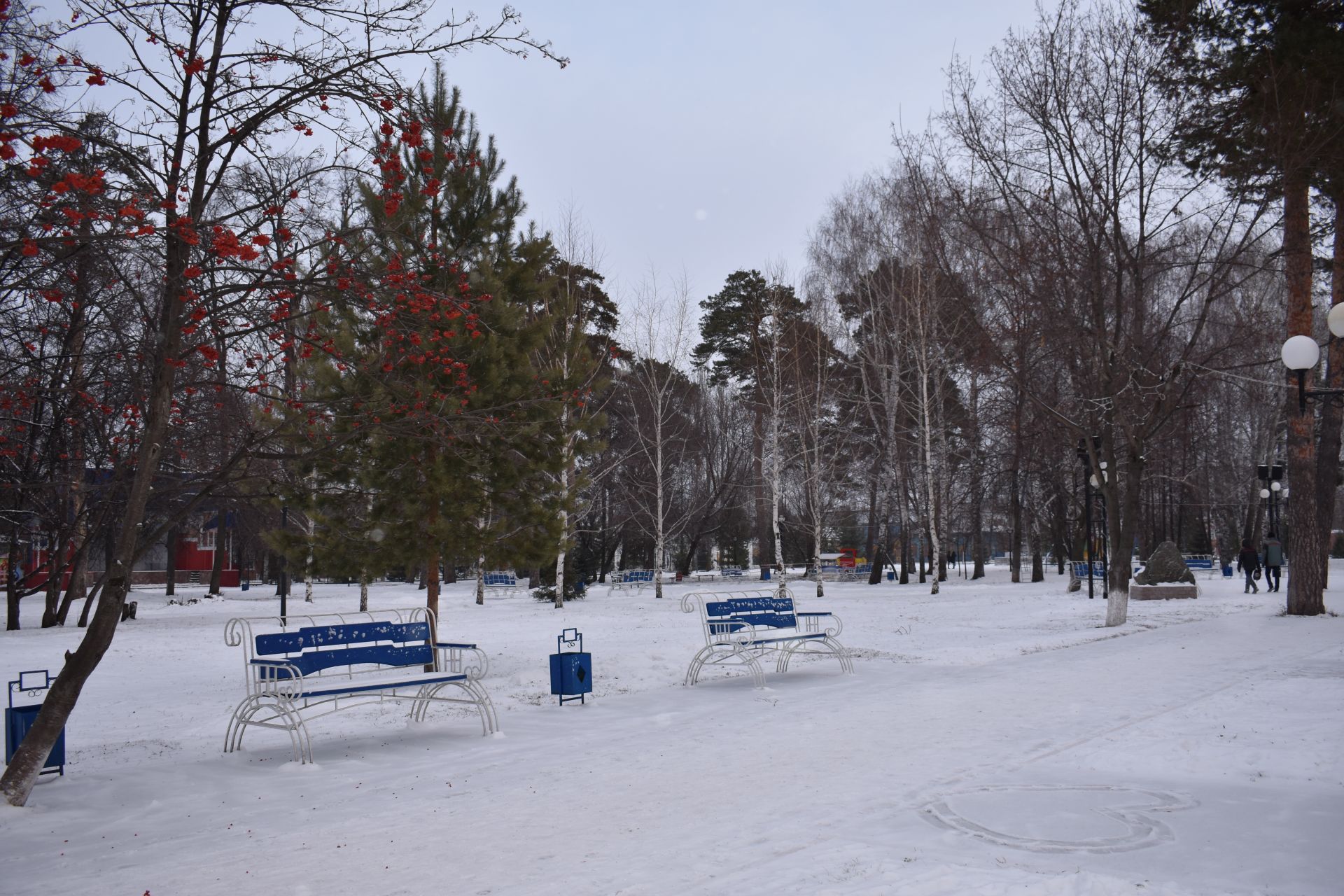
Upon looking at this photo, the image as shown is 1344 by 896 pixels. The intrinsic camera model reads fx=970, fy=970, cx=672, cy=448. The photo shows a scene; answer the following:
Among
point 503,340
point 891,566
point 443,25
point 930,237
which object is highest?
point 930,237

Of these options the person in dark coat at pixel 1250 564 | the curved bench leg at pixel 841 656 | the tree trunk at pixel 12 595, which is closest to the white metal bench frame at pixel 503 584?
the tree trunk at pixel 12 595

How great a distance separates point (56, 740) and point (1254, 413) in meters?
43.3

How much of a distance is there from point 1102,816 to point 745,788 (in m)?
1.96

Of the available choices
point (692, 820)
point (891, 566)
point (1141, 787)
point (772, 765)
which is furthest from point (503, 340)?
point (891, 566)

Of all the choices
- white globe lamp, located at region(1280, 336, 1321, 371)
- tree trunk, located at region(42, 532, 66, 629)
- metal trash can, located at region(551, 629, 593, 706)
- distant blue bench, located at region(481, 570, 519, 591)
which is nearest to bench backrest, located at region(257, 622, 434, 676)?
metal trash can, located at region(551, 629, 593, 706)

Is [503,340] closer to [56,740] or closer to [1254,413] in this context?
[56,740]

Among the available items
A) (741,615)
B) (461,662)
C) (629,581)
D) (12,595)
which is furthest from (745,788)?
(629,581)

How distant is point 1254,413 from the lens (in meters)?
39.3

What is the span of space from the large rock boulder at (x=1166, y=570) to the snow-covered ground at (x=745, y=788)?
12.3m

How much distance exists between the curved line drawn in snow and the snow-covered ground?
0.8 inches

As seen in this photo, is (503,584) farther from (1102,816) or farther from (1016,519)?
(1102,816)

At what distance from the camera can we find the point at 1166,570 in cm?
2339

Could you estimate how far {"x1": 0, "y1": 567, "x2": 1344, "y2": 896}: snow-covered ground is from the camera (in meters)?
4.21

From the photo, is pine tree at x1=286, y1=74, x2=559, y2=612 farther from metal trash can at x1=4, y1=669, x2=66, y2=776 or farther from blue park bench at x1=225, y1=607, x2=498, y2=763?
metal trash can at x1=4, y1=669, x2=66, y2=776
